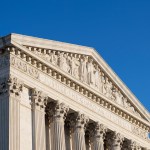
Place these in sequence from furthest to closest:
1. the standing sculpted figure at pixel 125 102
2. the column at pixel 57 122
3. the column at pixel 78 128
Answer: the standing sculpted figure at pixel 125 102 < the column at pixel 78 128 < the column at pixel 57 122

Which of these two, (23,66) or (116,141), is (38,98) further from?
(116,141)

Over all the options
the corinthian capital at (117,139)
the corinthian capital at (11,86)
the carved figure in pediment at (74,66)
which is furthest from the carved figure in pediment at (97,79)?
the corinthian capital at (11,86)

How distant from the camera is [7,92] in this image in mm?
32844

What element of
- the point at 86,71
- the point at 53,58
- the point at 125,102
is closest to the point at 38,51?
the point at 53,58

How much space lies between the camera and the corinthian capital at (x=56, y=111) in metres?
36.8

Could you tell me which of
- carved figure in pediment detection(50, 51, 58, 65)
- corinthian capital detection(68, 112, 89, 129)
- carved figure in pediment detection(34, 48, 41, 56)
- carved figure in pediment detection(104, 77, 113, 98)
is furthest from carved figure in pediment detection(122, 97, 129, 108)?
carved figure in pediment detection(34, 48, 41, 56)

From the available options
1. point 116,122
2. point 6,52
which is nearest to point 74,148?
point 116,122

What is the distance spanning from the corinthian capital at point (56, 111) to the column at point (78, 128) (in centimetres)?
190

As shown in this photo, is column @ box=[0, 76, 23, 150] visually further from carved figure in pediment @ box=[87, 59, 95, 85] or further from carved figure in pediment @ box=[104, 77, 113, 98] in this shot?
carved figure in pediment @ box=[104, 77, 113, 98]

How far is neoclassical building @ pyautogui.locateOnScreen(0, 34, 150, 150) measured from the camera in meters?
33.1

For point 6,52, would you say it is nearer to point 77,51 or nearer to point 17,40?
point 17,40

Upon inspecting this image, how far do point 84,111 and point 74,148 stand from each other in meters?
3.01

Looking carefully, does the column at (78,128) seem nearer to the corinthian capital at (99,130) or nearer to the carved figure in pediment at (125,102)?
the corinthian capital at (99,130)

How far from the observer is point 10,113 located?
3228 cm
